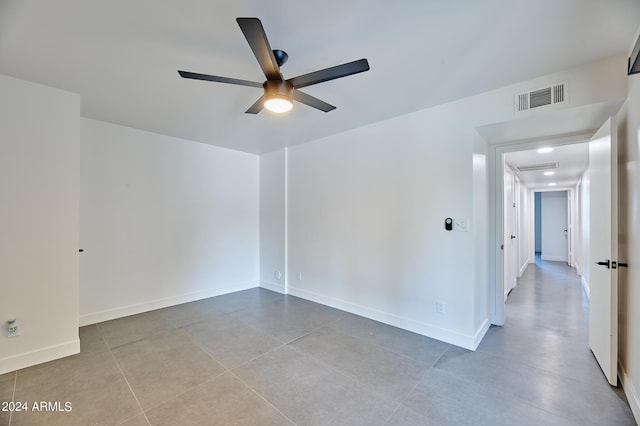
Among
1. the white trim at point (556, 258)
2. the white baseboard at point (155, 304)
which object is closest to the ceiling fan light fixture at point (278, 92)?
the white baseboard at point (155, 304)

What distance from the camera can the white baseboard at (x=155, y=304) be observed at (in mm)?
3321

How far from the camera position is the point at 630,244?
6.48 feet

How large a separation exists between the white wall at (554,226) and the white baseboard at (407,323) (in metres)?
7.75

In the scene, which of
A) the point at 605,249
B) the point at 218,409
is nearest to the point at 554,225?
the point at 605,249

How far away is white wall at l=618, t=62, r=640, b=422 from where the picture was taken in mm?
1817

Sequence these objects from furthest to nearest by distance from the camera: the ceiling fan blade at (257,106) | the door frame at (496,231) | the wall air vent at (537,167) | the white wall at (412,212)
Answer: the wall air vent at (537,167)
the door frame at (496,231)
the white wall at (412,212)
the ceiling fan blade at (257,106)

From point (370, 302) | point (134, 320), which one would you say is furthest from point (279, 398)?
point (134, 320)

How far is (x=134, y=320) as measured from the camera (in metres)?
3.42

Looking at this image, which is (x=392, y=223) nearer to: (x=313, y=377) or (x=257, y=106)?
(x=313, y=377)

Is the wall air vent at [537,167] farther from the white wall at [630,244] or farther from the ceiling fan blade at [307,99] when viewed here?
the ceiling fan blade at [307,99]

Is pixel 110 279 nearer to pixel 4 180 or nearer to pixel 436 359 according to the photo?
pixel 4 180

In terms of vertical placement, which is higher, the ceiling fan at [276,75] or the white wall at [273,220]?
the ceiling fan at [276,75]

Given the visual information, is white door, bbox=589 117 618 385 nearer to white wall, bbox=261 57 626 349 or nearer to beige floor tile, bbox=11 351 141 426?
white wall, bbox=261 57 626 349

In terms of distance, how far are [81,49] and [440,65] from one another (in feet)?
8.99
